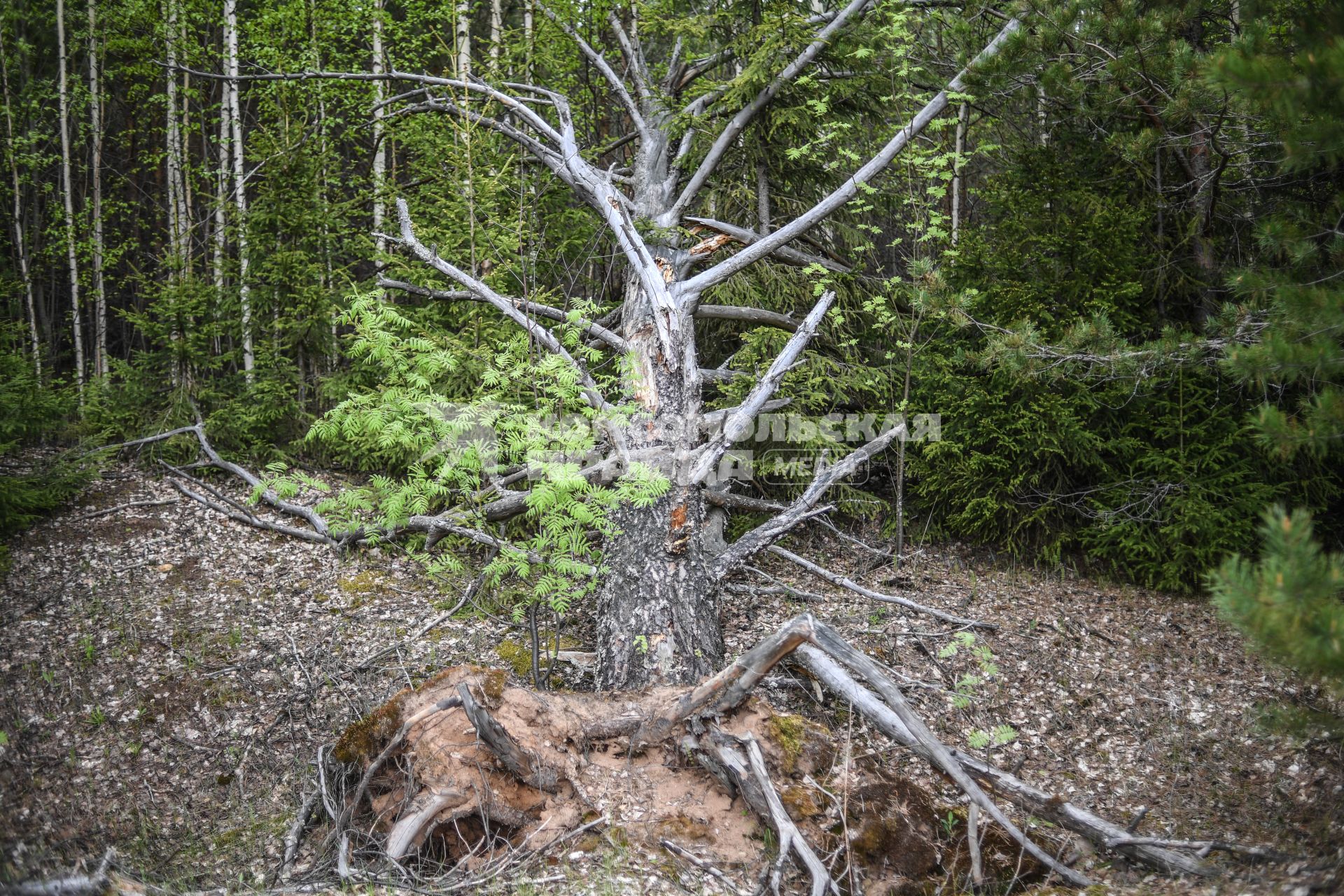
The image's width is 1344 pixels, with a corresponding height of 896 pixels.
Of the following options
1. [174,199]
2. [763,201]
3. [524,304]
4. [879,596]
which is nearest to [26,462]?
[174,199]

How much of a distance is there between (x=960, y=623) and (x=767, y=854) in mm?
2778

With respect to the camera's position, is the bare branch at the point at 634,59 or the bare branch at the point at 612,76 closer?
the bare branch at the point at 612,76

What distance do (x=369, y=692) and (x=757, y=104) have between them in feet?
17.6

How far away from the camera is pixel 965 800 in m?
4.53

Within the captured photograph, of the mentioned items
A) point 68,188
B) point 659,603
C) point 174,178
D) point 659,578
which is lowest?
point 659,603

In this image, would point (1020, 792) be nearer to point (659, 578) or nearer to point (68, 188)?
point (659, 578)

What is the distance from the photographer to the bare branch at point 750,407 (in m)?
5.38

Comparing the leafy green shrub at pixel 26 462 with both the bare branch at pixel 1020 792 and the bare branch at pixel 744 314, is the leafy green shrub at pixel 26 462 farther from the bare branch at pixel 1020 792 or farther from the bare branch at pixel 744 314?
the bare branch at pixel 1020 792

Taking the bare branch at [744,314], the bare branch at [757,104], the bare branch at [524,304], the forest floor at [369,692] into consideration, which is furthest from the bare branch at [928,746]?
the bare branch at [757,104]

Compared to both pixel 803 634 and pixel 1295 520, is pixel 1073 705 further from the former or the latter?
pixel 1295 520

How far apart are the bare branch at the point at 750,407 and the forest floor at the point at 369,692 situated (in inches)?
58.2

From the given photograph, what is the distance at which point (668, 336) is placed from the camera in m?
5.67

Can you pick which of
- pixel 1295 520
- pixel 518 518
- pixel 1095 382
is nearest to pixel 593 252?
pixel 518 518

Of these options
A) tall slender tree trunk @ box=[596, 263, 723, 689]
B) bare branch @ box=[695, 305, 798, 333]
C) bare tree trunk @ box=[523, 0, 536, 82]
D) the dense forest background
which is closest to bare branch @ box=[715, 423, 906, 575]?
tall slender tree trunk @ box=[596, 263, 723, 689]
